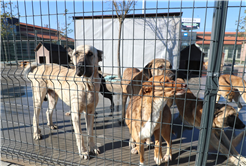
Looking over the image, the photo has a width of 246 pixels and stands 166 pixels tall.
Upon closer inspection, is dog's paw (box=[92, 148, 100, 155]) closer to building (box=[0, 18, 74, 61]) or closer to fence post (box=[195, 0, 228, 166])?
fence post (box=[195, 0, 228, 166])

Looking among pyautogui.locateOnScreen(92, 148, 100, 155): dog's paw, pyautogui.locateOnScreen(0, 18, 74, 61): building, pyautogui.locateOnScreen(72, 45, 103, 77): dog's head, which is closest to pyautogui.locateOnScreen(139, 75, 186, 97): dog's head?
pyautogui.locateOnScreen(72, 45, 103, 77): dog's head

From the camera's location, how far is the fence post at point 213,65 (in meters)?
1.83

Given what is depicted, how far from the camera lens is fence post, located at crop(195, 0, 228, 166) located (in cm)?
183

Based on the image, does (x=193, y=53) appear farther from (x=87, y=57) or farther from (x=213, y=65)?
(x=213, y=65)

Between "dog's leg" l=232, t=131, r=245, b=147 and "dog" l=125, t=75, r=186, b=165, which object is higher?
"dog" l=125, t=75, r=186, b=165

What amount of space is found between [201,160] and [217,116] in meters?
1.21

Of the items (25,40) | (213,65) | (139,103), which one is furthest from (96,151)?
(213,65)

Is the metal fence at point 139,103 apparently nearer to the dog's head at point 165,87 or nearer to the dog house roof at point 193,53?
the dog's head at point 165,87

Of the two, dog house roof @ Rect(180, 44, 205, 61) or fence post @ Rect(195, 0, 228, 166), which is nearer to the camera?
fence post @ Rect(195, 0, 228, 166)

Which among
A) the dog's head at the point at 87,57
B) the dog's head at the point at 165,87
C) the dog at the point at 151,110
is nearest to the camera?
the dog's head at the point at 165,87

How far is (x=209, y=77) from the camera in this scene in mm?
1947

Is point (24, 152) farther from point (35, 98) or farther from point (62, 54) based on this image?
point (62, 54)

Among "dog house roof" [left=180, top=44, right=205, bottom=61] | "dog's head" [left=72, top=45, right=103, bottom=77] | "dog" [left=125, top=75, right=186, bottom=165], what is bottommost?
"dog" [left=125, top=75, right=186, bottom=165]

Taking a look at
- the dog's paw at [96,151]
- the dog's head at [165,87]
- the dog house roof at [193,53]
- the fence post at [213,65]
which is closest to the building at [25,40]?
the dog's head at [165,87]
